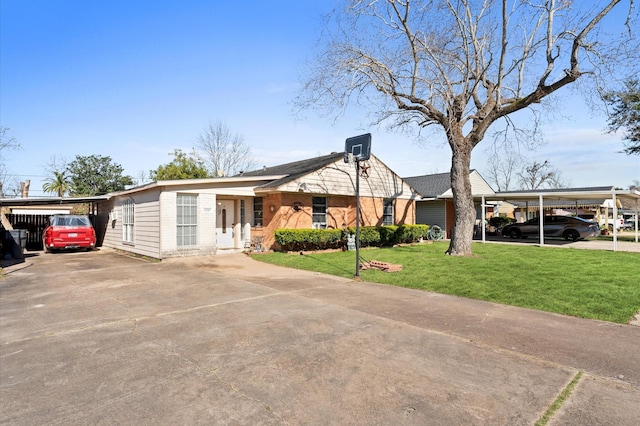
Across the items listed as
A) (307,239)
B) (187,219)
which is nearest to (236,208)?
(187,219)

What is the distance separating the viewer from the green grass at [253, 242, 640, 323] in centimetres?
655

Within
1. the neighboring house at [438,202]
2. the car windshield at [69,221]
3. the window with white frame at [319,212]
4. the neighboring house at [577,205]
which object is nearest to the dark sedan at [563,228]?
the neighboring house at [577,205]

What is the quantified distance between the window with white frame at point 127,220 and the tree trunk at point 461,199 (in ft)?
44.5

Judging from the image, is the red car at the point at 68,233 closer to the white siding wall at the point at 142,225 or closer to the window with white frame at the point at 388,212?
the white siding wall at the point at 142,225

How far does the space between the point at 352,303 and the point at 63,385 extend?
14.8ft

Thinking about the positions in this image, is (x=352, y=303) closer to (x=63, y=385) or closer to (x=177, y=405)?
(x=177, y=405)

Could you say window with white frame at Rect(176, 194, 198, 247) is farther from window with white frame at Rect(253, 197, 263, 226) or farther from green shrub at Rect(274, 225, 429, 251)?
green shrub at Rect(274, 225, 429, 251)

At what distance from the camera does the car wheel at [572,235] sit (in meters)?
20.8

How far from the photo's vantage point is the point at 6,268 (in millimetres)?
11055

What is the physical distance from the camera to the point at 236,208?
52.4 feet

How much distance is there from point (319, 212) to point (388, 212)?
5.24m

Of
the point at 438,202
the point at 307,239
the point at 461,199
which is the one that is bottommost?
the point at 307,239

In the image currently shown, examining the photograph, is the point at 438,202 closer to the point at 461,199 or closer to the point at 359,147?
the point at 461,199

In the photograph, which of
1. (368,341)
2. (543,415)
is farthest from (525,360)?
(368,341)
